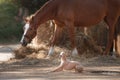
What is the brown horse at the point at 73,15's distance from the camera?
50.3 feet

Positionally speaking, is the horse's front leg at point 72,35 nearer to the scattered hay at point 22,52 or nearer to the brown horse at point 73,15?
the brown horse at point 73,15

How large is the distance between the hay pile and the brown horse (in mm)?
637

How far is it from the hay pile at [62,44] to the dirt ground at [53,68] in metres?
1.09

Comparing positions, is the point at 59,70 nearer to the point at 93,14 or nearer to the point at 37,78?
the point at 37,78

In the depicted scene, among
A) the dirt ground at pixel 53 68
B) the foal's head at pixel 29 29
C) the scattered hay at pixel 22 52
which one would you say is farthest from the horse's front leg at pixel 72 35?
the scattered hay at pixel 22 52

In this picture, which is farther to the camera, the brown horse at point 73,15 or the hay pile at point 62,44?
the hay pile at point 62,44

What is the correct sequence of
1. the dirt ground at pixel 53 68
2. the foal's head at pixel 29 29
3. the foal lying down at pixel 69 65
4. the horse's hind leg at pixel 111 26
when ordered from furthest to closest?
1. the horse's hind leg at pixel 111 26
2. the foal's head at pixel 29 29
3. the foal lying down at pixel 69 65
4. the dirt ground at pixel 53 68

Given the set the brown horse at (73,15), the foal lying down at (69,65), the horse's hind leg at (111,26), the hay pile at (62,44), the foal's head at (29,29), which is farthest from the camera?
the hay pile at (62,44)

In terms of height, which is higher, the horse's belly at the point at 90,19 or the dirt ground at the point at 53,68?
the horse's belly at the point at 90,19

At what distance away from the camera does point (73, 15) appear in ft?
51.3

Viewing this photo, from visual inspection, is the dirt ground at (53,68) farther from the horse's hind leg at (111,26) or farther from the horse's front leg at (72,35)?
the horse's hind leg at (111,26)

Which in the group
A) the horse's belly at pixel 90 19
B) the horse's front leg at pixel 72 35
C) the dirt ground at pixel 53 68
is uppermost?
the horse's belly at pixel 90 19

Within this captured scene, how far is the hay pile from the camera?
16.2 metres

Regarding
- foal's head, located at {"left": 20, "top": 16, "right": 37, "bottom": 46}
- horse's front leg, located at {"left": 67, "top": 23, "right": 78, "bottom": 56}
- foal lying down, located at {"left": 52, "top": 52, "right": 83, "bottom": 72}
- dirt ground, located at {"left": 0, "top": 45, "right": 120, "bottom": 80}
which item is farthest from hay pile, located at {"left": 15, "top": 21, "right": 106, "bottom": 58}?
foal lying down, located at {"left": 52, "top": 52, "right": 83, "bottom": 72}
